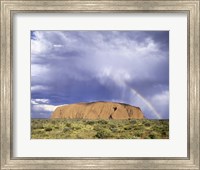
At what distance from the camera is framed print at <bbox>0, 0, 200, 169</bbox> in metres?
2.43

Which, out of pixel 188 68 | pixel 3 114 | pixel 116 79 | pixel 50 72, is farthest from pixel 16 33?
pixel 188 68

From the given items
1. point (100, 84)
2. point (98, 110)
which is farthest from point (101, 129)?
point (100, 84)

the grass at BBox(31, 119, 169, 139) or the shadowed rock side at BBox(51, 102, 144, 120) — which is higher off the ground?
the shadowed rock side at BBox(51, 102, 144, 120)

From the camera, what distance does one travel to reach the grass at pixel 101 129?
97.3 inches

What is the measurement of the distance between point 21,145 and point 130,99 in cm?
72

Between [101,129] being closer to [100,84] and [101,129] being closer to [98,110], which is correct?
[98,110]

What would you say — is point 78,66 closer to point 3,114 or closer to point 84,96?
point 84,96

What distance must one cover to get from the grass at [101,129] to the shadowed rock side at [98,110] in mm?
38

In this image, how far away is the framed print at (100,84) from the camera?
2.43 metres

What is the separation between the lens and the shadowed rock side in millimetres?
2479

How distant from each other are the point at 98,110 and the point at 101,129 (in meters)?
0.12

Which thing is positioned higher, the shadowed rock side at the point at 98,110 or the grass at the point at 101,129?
the shadowed rock side at the point at 98,110

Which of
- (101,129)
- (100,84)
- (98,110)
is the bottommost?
(101,129)

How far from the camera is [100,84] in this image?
2484mm
